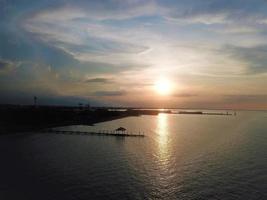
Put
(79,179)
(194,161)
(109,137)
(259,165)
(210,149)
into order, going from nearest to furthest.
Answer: (79,179) < (259,165) < (194,161) < (210,149) < (109,137)

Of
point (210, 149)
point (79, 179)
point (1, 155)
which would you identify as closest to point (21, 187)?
point (79, 179)

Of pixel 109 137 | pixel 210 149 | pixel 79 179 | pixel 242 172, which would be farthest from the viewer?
pixel 109 137

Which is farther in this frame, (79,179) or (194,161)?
(194,161)

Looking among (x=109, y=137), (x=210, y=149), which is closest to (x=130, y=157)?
(x=210, y=149)

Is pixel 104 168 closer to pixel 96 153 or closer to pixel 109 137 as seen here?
pixel 96 153

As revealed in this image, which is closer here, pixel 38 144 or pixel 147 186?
pixel 147 186

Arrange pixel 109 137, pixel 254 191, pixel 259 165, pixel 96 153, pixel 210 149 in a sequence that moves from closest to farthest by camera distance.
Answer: pixel 254 191
pixel 259 165
pixel 96 153
pixel 210 149
pixel 109 137

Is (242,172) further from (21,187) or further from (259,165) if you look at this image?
(21,187)

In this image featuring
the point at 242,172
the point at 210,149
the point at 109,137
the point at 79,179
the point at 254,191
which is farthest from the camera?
the point at 109,137
